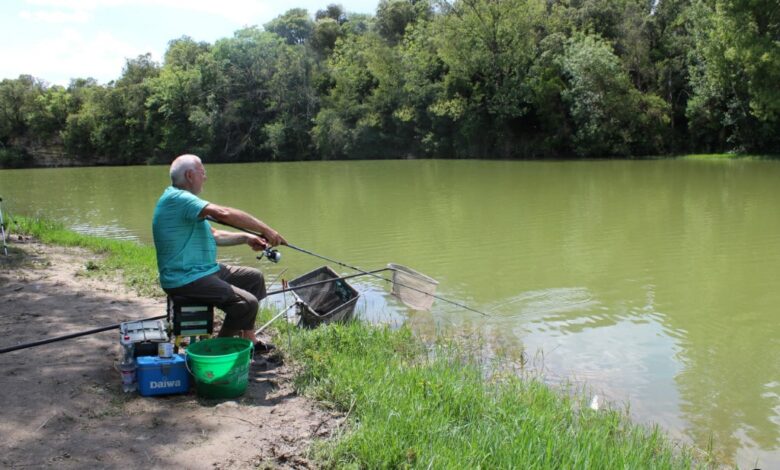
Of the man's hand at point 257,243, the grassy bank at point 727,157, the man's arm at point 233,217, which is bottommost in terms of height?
the man's hand at point 257,243

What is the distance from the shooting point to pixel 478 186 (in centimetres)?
2173

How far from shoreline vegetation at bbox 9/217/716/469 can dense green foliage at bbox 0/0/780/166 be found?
2763 centimetres

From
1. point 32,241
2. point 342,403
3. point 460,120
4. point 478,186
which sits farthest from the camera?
point 460,120

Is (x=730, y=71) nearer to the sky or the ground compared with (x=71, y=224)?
nearer to the sky

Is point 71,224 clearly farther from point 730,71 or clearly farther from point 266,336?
point 730,71

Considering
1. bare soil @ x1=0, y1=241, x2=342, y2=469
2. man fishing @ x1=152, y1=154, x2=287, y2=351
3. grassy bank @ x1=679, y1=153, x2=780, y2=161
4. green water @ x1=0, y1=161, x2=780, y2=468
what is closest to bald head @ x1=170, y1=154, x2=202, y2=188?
man fishing @ x1=152, y1=154, x2=287, y2=351

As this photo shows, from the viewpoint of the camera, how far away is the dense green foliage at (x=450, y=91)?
3198 centimetres

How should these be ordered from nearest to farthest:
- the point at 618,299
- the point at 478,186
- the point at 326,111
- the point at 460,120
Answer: the point at 618,299 < the point at 478,186 < the point at 460,120 < the point at 326,111

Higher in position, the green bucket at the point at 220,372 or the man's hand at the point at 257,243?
the man's hand at the point at 257,243

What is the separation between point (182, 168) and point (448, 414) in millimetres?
2466

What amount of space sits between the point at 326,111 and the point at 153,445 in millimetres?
45012

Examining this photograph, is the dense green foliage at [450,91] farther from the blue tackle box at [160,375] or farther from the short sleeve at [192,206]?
the blue tackle box at [160,375]

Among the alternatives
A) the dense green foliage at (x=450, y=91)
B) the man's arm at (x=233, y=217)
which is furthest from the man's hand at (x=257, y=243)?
the dense green foliage at (x=450, y=91)

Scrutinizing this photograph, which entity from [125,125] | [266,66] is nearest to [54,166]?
[125,125]
